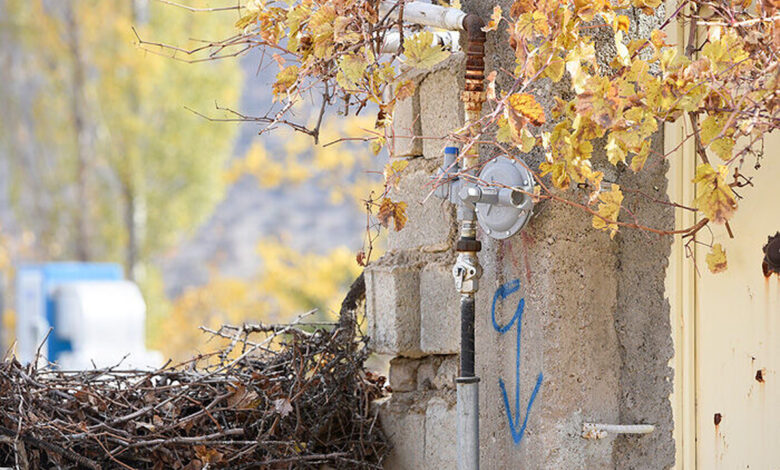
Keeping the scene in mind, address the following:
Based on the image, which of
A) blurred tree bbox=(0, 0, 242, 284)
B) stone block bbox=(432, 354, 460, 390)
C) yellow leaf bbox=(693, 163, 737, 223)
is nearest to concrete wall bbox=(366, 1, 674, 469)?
stone block bbox=(432, 354, 460, 390)

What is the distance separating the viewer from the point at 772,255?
2.04m

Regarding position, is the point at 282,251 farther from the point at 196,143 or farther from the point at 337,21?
the point at 337,21

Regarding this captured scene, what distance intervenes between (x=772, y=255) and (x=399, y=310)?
1023 mm

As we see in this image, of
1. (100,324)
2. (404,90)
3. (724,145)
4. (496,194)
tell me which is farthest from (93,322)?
(724,145)

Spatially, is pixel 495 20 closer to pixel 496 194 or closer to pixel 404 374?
pixel 496 194

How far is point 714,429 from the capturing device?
7.06 ft

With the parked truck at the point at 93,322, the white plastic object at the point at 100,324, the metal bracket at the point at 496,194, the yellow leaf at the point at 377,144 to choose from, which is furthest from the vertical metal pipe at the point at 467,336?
the white plastic object at the point at 100,324

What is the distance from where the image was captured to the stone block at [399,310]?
2.71 m

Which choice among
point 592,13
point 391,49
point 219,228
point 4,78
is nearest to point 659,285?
point 592,13

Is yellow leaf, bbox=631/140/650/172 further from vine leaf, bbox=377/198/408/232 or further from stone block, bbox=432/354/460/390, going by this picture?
stone block, bbox=432/354/460/390

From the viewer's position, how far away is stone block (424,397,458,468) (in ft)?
8.43

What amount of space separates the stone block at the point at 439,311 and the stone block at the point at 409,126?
0.33 m

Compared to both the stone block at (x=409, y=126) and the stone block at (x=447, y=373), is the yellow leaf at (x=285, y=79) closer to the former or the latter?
the stone block at (x=409, y=126)

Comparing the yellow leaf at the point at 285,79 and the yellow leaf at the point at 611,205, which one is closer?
the yellow leaf at the point at 611,205
